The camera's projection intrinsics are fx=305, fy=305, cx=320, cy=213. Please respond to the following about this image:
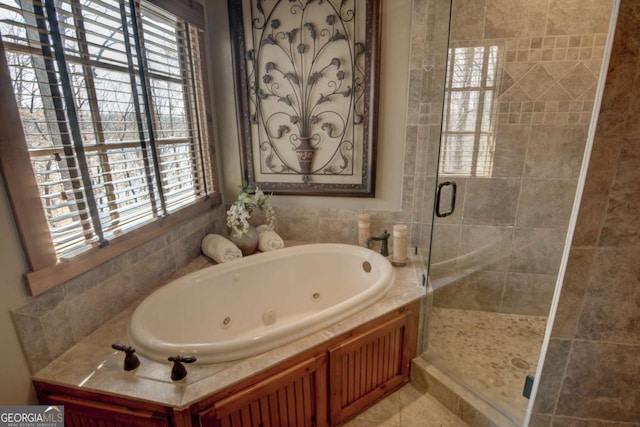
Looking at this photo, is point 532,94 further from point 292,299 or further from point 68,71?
point 68,71

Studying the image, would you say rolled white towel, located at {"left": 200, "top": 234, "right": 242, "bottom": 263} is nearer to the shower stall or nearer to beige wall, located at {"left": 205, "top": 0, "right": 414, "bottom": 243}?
beige wall, located at {"left": 205, "top": 0, "right": 414, "bottom": 243}

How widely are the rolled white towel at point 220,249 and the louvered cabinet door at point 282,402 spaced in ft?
3.16

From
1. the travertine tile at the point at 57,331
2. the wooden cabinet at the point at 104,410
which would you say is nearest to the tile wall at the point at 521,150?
the wooden cabinet at the point at 104,410

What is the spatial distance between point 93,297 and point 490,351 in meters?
2.19

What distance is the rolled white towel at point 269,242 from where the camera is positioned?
7.18ft

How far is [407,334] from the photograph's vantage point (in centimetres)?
169

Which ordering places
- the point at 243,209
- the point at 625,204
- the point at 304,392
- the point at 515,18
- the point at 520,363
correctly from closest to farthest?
the point at 625,204
the point at 304,392
the point at 520,363
the point at 515,18
the point at 243,209

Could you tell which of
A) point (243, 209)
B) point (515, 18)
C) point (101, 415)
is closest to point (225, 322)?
point (243, 209)

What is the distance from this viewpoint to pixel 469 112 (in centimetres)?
204

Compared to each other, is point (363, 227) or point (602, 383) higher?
point (363, 227)

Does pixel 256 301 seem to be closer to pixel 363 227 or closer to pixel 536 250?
pixel 363 227

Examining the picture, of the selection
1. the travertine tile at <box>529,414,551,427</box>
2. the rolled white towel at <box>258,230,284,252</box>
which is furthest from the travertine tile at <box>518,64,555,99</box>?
the rolled white towel at <box>258,230,284,252</box>

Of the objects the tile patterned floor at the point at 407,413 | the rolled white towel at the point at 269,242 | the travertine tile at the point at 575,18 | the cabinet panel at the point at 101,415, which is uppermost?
the travertine tile at the point at 575,18

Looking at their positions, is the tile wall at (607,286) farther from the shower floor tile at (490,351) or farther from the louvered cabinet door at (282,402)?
the louvered cabinet door at (282,402)
